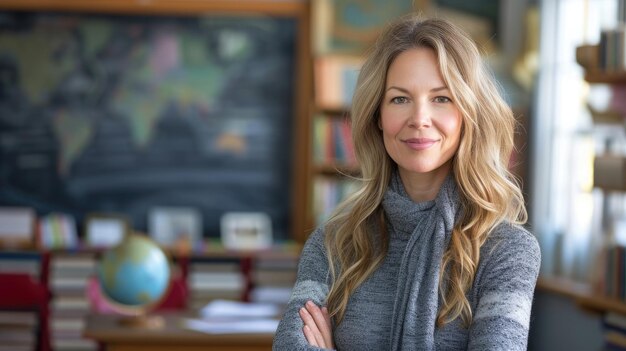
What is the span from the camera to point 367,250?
212 centimetres

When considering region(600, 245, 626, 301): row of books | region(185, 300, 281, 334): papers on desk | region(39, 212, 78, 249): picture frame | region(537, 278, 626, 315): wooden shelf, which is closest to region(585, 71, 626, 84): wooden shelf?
region(600, 245, 626, 301): row of books

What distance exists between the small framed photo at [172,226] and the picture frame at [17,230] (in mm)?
715

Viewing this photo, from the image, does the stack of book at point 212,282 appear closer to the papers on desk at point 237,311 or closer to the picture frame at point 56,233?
the picture frame at point 56,233

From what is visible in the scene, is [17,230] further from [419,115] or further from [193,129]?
[419,115]

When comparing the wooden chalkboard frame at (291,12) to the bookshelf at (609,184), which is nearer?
the bookshelf at (609,184)

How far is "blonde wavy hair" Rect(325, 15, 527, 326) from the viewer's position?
2014 millimetres

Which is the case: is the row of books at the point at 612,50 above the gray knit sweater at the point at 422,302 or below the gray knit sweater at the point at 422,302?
above

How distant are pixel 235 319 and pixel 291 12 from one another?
274 cm

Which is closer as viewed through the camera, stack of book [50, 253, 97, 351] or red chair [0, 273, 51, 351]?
red chair [0, 273, 51, 351]

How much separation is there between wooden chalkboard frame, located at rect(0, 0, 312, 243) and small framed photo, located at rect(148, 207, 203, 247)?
632 mm

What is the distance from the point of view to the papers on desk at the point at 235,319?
4.33 meters

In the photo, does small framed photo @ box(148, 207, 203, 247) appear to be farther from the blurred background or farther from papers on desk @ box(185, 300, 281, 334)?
papers on desk @ box(185, 300, 281, 334)

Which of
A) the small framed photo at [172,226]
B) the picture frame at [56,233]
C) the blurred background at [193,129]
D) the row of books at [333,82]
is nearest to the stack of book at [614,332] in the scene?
the blurred background at [193,129]

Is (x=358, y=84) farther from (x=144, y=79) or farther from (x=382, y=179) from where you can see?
(x=144, y=79)
